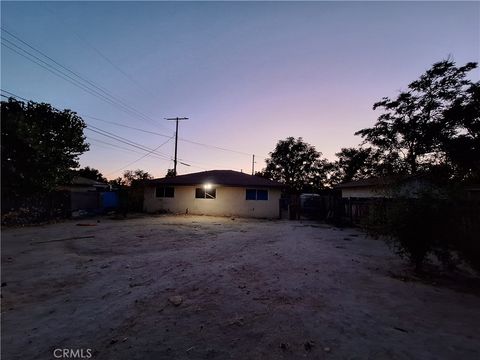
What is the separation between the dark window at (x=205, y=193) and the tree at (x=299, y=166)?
27.7 meters

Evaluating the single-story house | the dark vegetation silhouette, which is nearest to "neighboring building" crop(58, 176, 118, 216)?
the single-story house

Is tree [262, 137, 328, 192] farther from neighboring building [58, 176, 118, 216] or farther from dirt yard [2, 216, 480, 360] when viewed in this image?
dirt yard [2, 216, 480, 360]

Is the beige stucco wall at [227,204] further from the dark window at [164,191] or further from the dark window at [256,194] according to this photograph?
the dark window at [164,191]

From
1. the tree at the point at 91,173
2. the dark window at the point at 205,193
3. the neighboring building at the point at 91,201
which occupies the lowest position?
the neighboring building at the point at 91,201

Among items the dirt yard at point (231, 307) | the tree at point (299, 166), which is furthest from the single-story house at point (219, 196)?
the tree at point (299, 166)

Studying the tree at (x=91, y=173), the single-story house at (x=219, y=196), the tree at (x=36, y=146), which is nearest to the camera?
the tree at (x=36, y=146)

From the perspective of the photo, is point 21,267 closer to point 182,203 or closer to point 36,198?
point 36,198

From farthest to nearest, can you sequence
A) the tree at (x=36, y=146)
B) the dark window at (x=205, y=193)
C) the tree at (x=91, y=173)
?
the tree at (x=91, y=173), the dark window at (x=205, y=193), the tree at (x=36, y=146)

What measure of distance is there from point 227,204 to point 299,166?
29645 millimetres

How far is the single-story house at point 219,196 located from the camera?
22.6m

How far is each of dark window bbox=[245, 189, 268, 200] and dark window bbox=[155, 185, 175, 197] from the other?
677 centimetres

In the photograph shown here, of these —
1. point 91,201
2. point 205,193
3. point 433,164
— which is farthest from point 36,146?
point 433,164

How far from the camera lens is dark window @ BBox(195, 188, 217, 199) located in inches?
905

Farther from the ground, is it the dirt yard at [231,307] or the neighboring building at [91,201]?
the neighboring building at [91,201]
